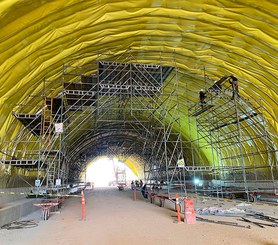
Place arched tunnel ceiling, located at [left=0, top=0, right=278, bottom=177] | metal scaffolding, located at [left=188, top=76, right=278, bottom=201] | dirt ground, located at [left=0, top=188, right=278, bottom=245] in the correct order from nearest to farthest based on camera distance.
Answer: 1. dirt ground, located at [left=0, top=188, right=278, bottom=245]
2. arched tunnel ceiling, located at [left=0, top=0, right=278, bottom=177]
3. metal scaffolding, located at [left=188, top=76, right=278, bottom=201]

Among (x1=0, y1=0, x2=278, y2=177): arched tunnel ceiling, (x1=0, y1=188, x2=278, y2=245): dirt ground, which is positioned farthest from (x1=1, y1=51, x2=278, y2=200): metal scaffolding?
(x1=0, y1=188, x2=278, y2=245): dirt ground

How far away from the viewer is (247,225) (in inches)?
294

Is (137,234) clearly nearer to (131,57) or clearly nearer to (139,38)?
(139,38)

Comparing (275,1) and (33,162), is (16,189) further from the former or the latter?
(275,1)

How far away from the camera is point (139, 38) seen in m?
10.4

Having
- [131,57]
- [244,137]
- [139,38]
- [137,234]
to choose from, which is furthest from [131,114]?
[244,137]

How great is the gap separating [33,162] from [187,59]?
27.9 ft

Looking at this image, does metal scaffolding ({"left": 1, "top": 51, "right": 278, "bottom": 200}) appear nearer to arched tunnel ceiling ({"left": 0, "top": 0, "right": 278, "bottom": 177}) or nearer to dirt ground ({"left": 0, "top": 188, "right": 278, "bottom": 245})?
arched tunnel ceiling ({"left": 0, "top": 0, "right": 278, "bottom": 177})

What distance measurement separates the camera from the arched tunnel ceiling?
7.35 meters

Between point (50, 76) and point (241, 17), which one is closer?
point (241, 17)

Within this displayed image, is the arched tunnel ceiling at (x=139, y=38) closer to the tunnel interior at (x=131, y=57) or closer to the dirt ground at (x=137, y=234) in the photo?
the tunnel interior at (x=131, y=57)

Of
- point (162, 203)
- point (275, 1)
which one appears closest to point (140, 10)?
point (275, 1)

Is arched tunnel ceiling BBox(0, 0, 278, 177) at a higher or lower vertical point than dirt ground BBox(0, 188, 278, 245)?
higher

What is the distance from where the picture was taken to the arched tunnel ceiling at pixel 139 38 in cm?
735
